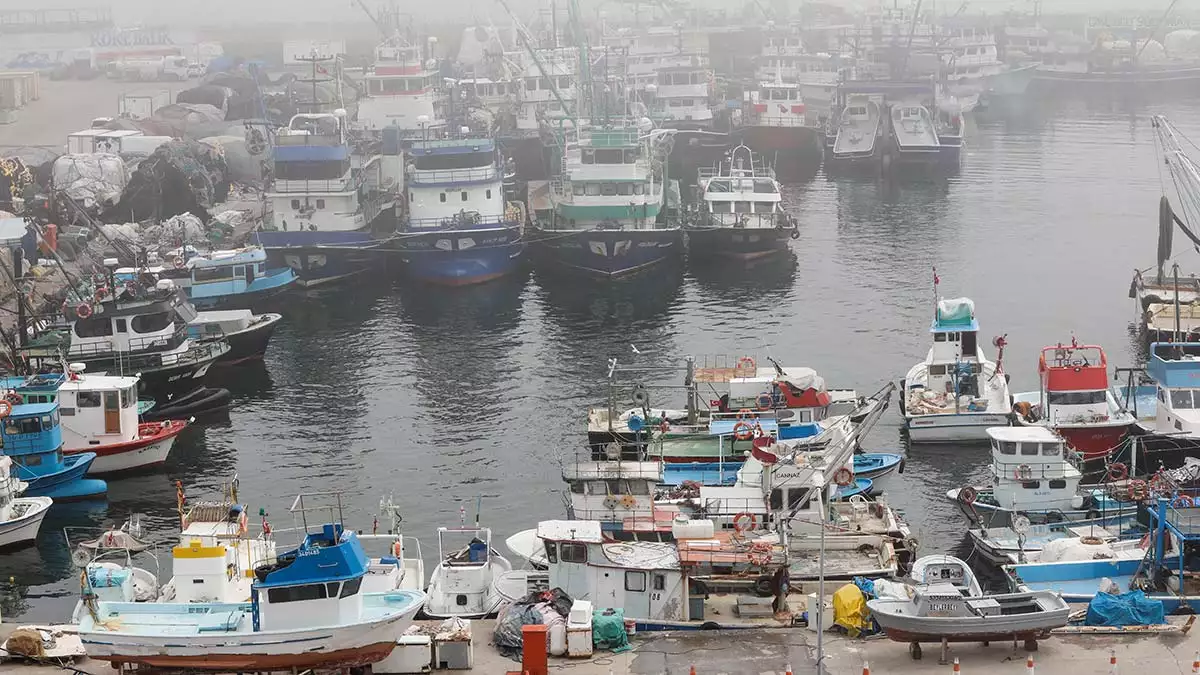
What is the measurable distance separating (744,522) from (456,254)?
157 feet

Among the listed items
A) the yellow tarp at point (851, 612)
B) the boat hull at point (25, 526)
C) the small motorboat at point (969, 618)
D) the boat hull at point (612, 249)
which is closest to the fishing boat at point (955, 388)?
the yellow tarp at point (851, 612)

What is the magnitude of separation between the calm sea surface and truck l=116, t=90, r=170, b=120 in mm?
52639

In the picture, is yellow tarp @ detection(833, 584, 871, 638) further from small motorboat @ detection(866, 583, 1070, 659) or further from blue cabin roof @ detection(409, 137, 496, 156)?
blue cabin roof @ detection(409, 137, 496, 156)

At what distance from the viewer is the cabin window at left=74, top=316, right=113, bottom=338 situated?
61875mm

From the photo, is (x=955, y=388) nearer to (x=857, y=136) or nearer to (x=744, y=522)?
(x=744, y=522)

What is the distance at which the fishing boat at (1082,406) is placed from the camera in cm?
5275

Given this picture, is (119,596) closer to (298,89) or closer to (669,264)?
(669,264)

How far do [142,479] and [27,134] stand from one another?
81423 millimetres

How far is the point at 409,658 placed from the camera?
33.8 m

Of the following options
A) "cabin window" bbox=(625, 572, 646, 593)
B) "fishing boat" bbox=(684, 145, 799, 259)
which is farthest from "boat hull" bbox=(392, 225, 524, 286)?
"cabin window" bbox=(625, 572, 646, 593)

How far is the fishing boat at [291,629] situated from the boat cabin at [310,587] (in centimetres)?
2

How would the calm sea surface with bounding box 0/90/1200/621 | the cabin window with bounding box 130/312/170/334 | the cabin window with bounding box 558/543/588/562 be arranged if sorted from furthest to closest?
the cabin window with bounding box 130/312/170/334 < the calm sea surface with bounding box 0/90/1200/621 < the cabin window with bounding box 558/543/588/562

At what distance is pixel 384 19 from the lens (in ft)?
445

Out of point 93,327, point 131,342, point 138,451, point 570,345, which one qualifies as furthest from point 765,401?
point 93,327
